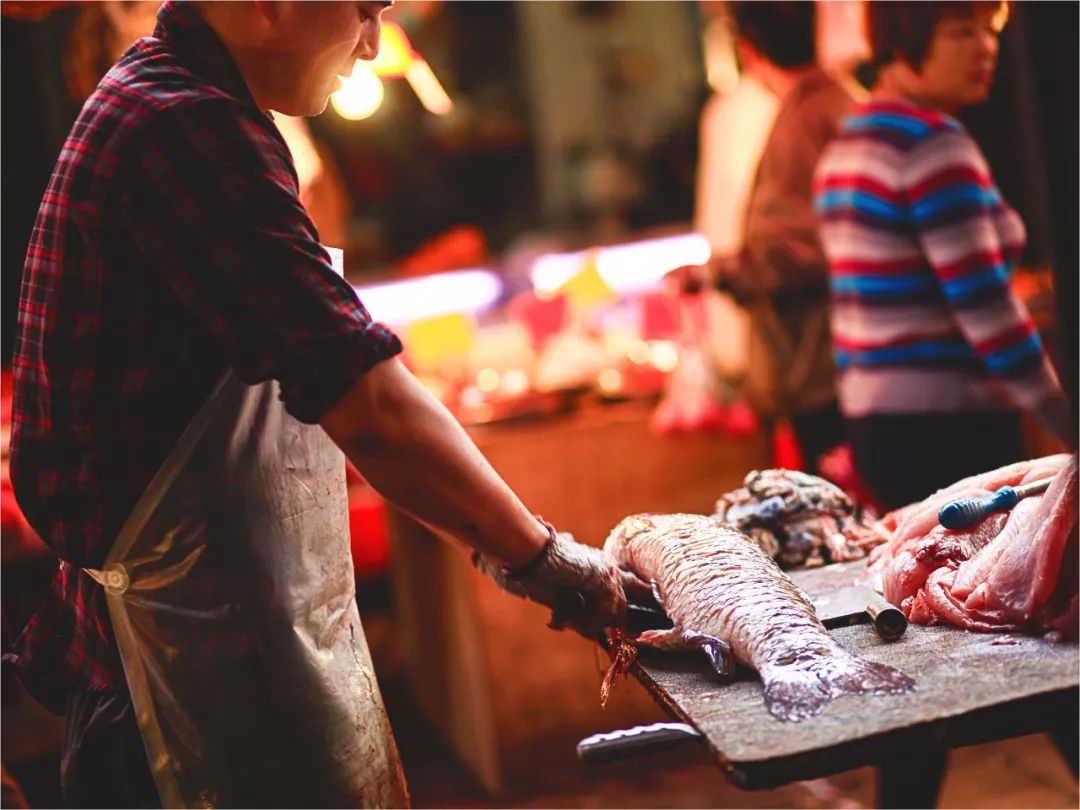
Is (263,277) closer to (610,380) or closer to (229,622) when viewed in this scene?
(229,622)

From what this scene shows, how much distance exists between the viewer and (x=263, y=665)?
2090 mm

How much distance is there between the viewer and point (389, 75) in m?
4.98

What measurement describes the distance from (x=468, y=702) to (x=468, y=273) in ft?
8.49

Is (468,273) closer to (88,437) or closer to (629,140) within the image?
(88,437)

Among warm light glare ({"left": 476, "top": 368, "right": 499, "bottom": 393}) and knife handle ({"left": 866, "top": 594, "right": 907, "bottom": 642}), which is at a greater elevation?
knife handle ({"left": 866, "top": 594, "right": 907, "bottom": 642})

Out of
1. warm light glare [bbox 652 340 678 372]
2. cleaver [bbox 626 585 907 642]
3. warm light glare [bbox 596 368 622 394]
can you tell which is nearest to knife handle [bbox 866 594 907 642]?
cleaver [bbox 626 585 907 642]

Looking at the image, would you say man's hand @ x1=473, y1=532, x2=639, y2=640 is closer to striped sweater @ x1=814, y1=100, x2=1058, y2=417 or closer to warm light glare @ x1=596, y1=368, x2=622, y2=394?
striped sweater @ x1=814, y1=100, x2=1058, y2=417

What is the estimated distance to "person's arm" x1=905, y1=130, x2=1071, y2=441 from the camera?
3189 millimetres

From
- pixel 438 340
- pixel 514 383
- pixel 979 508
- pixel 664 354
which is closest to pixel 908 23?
pixel 979 508

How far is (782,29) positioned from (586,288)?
1.92 meters

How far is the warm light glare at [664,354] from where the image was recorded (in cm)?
612

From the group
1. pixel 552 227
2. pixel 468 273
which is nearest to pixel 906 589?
pixel 468 273

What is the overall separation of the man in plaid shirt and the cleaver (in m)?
0.29

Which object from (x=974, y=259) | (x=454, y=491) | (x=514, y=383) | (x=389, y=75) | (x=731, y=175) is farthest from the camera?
(x=514, y=383)
